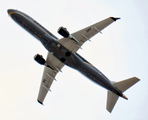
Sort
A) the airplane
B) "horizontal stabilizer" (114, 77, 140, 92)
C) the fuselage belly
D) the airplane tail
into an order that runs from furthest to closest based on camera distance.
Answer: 1. the airplane tail
2. "horizontal stabilizer" (114, 77, 140, 92)
3. the fuselage belly
4. the airplane

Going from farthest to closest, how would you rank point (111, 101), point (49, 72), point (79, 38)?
point (49, 72)
point (111, 101)
point (79, 38)

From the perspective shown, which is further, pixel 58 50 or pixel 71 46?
pixel 71 46

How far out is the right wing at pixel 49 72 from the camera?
56047mm

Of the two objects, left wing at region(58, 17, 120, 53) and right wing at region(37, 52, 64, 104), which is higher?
left wing at region(58, 17, 120, 53)

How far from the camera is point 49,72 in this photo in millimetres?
57906

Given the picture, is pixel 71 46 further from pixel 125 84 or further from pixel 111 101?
pixel 111 101

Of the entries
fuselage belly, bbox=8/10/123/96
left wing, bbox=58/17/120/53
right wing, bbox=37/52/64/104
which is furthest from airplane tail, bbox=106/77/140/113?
right wing, bbox=37/52/64/104

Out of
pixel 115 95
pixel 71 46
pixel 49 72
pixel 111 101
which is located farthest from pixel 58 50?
pixel 111 101

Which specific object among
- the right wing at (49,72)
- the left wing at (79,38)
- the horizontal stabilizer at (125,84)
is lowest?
the right wing at (49,72)

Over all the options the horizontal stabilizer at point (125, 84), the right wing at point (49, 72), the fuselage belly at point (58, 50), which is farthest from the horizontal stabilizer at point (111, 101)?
the right wing at point (49, 72)

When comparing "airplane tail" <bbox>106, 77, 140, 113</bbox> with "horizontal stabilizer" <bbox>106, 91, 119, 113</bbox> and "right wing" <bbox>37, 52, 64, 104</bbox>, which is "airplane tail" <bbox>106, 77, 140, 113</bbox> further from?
"right wing" <bbox>37, 52, 64, 104</bbox>

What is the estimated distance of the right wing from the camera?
56047mm

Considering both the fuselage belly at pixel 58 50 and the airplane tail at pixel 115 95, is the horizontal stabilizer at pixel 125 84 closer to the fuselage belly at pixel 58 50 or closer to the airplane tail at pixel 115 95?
the airplane tail at pixel 115 95

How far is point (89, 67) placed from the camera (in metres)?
52.6
